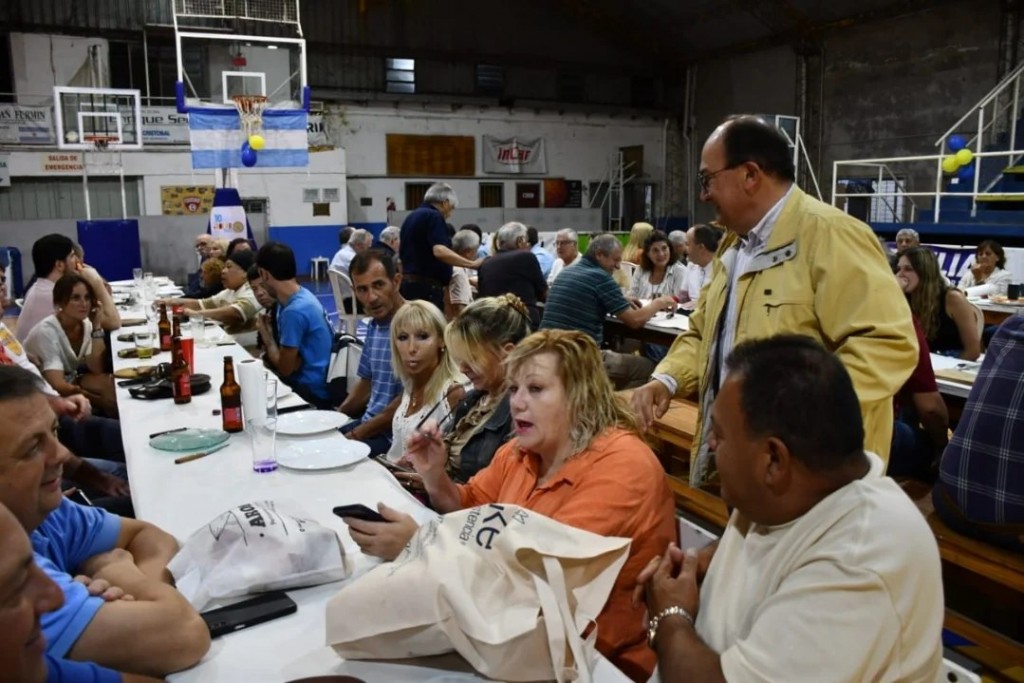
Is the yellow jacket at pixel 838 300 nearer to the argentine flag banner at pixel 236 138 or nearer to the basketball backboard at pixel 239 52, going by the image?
the basketball backboard at pixel 239 52

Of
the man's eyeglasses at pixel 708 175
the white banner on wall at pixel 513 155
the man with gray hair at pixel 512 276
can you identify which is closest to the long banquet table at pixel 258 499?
the man's eyeglasses at pixel 708 175

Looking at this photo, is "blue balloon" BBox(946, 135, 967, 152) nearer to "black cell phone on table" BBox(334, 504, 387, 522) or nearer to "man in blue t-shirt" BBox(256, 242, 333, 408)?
"man in blue t-shirt" BBox(256, 242, 333, 408)

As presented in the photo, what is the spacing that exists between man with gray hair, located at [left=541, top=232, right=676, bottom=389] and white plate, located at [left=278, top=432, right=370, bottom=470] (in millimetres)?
2628

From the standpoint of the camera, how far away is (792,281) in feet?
6.63

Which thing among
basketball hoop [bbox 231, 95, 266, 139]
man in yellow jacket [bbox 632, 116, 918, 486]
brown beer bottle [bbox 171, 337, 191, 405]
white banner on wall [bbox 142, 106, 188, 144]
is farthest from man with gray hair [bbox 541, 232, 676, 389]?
white banner on wall [bbox 142, 106, 188, 144]

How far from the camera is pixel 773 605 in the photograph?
1.10 m

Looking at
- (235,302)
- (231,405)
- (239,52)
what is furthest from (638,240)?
(239,52)

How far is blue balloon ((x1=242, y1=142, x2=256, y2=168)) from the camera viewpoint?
37.5 ft

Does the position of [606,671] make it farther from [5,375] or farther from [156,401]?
[156,401]

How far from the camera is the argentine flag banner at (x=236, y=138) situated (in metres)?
11.4

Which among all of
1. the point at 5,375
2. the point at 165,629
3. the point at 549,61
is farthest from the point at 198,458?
the point at 549,61

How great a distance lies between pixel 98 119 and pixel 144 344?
1112 centimetres

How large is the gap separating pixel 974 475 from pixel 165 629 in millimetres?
2211

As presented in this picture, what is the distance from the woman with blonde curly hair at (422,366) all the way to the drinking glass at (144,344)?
2141 millimetres
